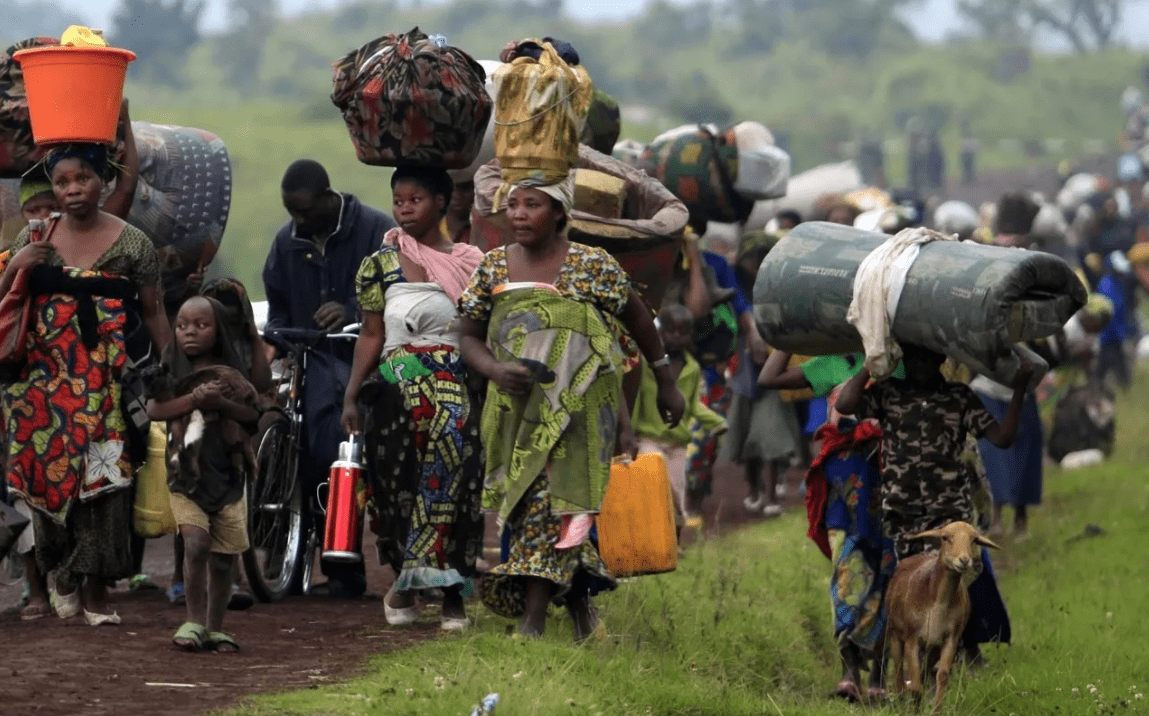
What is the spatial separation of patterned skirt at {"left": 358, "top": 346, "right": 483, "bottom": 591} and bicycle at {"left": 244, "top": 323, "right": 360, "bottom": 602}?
1098 millimetres

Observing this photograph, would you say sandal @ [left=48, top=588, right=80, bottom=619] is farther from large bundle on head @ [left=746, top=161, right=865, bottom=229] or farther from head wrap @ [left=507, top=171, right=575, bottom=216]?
large bundle on head @ [left=746, top=161, right=865, bottom=229]

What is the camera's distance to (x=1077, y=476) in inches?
692

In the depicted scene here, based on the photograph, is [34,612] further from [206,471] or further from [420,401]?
[420,401]

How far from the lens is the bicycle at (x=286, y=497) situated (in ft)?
32.9

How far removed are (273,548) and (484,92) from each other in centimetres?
238

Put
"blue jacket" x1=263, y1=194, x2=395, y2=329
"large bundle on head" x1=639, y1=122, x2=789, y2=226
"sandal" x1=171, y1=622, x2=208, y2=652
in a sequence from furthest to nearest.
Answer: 1. "large bundle on head" x1=639, y1=122, x2=789, y2=226
2. "blue jacket" x1=263, y1=194, x2=395, y2=329
3. "sandal" x1=171, y1=622, x2=208, y2=652

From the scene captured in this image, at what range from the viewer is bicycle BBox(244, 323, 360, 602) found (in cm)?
1002

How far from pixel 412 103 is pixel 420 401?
1135mm

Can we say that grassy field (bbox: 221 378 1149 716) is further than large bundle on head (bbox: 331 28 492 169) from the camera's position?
No

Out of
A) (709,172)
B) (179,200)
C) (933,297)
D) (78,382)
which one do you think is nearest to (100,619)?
(78,382)

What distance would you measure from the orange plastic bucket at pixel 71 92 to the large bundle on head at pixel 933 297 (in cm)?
258

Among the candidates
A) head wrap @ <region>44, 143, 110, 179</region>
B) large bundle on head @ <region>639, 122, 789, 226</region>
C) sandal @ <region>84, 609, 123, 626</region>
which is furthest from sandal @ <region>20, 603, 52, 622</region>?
large bundle on head @ <region>639, 122, 789, 226</region>

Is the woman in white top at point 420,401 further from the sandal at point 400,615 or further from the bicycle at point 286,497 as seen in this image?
the bicycle at point 286,497

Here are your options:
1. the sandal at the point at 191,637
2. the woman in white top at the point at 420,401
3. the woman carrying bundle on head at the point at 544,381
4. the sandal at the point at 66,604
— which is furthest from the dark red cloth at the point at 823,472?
the sandal at the point at 66,604
